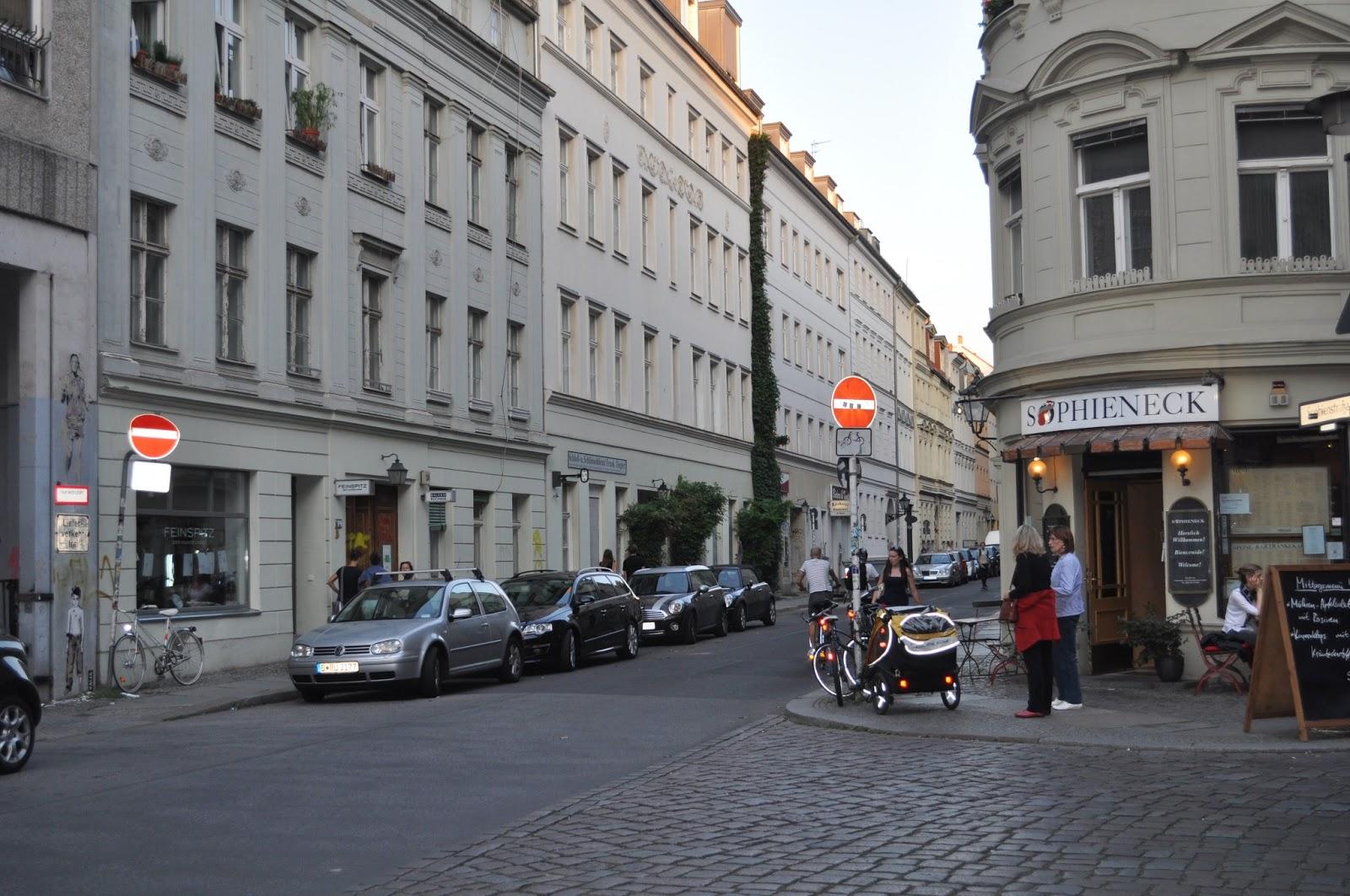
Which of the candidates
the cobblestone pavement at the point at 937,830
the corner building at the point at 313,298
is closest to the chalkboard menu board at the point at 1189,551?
the cobblestone pavement at the point at 937,830

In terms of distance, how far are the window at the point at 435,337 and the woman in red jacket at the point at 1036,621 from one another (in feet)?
58.6

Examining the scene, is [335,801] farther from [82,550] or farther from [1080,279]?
[1080,279]

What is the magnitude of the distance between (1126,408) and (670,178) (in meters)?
30.3

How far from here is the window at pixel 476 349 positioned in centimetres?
3294

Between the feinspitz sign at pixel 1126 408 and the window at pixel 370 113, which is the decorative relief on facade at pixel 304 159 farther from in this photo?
the feinspitz sign at pixel 1126 408

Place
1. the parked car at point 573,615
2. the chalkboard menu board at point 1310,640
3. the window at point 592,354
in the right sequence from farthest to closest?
the window at point 592,354
the parked car at point 573,615
the chalkboard menu board at point 1310,640

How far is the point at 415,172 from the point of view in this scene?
1197 inches

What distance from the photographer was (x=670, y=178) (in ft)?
155

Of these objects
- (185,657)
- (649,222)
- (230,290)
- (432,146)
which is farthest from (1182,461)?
(649,222)

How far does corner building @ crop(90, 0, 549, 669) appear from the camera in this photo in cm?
2212

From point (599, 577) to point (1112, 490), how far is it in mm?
9259

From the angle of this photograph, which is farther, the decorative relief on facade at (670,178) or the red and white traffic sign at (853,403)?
the decorative relief on facade at (670,178)

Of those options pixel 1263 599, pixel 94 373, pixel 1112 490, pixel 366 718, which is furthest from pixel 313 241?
pixel 1263 599

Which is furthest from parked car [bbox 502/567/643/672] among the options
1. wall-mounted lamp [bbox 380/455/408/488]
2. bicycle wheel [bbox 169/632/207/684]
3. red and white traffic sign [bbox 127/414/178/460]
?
red and white traffic sign [bbox 127/414/178/460]
